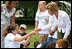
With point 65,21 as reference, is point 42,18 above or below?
below

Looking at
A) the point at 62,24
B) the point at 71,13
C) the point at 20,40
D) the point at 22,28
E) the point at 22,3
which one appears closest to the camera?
the point at 20,40

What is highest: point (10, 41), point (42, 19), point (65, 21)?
point (65, 21)

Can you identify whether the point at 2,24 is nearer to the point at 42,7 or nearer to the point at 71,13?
the point at 42,7

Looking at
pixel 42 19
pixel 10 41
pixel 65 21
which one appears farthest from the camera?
pixel 42 19

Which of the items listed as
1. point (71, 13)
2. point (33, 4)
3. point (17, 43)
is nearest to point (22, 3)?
point (33, 4)

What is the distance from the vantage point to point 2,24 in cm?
537

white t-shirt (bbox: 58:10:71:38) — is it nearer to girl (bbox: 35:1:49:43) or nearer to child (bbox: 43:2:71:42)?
child (bbox: 43:2:71:42)

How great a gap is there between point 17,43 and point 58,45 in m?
1.04

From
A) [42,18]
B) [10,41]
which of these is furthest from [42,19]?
[10,41]

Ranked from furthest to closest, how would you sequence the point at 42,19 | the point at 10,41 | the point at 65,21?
1. the point at 42,19
2. the point at 65,21
3. the point at 10,41

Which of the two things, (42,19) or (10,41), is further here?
(42,19)

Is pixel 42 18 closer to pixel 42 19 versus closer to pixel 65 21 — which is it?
pixel 42 19

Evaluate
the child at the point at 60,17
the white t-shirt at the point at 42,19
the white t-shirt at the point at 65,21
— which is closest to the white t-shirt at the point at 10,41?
the child at the point at 60,17

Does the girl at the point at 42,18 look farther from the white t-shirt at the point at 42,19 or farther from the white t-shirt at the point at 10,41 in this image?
the white t-shirt at the point at 10,41
